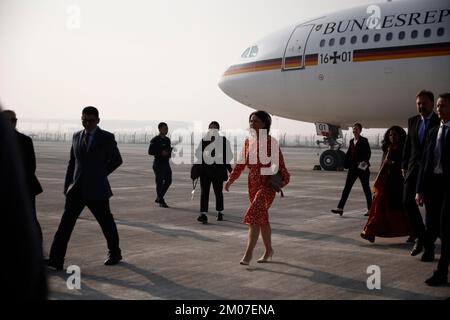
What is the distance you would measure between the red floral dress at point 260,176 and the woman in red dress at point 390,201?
2080mm

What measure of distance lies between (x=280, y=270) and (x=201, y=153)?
448cm

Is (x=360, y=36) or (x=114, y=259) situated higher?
(x=360, y=36)

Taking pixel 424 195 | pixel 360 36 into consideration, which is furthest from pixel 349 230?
pixel 360 36

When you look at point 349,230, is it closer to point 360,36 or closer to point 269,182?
point 269,182

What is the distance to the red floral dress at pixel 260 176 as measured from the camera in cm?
659

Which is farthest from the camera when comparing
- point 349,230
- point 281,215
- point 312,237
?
point 281,215

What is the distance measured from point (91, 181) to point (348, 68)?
1480 cm

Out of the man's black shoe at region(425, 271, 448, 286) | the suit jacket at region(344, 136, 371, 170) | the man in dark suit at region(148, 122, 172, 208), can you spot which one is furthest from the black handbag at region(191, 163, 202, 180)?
the man's black shoe at region(425, 271, 448, 286)

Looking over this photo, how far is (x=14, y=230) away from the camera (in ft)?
3.76

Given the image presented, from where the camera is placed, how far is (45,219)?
996 centimetres

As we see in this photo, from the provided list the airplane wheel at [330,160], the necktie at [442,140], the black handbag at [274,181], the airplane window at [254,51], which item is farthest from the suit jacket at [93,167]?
the airplane wheel at [330,160]

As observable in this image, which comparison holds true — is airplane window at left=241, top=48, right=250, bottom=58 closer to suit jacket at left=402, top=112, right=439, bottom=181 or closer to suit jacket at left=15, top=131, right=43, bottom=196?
suit jacket at left=402, top=112, right=439, bottom=181

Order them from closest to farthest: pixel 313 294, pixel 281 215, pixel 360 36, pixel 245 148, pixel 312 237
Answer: pixel 313 294
pixel 245 148
pixel 312 237
pixel 281 215
pixel 360 36
